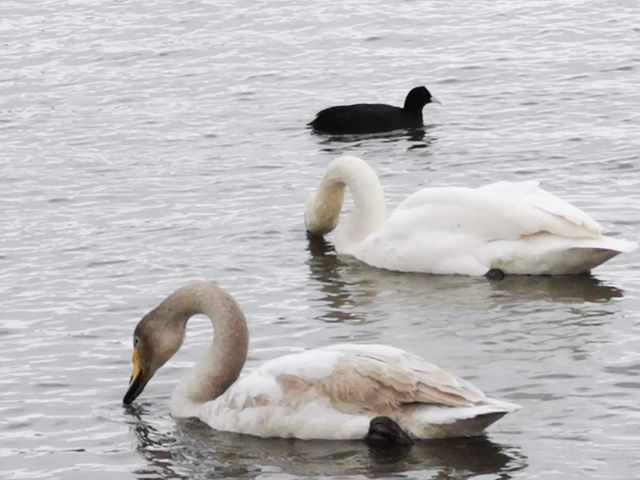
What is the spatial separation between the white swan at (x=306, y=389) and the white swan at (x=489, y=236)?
3.16 m

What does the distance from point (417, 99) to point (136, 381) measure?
8814 mm

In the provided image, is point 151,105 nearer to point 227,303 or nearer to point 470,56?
point 470,56

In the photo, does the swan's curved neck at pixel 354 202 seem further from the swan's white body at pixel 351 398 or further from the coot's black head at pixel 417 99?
the coot's black head at pixel 417 99

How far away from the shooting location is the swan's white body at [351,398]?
32.1 feet

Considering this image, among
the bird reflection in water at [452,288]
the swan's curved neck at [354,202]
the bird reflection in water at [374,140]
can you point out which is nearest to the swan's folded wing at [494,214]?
the bird reflection in water at [452,288]

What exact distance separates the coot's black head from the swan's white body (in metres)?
9.02

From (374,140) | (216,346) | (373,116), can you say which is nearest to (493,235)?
(216,346)

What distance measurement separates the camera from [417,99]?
758 inches

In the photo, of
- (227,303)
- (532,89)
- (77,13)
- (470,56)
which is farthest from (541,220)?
(77,13)

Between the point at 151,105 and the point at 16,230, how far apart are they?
543 cm

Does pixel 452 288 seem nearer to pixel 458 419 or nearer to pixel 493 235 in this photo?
pixel 493 235

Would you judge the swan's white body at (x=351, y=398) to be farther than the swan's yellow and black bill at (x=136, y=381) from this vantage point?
No

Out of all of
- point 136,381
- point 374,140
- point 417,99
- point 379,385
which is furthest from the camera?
point 417,99

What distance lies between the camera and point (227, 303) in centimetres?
1072
